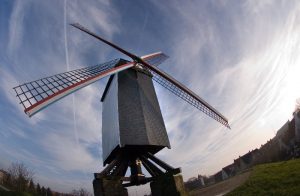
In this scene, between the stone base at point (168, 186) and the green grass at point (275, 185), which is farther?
the green grass at point (275, 185)

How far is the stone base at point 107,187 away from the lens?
1066 cm

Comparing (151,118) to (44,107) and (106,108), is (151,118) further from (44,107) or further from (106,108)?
(44,107)

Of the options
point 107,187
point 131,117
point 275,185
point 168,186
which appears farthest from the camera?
point 275,185

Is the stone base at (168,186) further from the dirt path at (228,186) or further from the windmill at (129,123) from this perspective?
the dirt path at (228,186)

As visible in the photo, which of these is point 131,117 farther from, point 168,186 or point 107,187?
point 168,186

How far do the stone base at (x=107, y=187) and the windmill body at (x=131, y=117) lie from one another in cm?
168

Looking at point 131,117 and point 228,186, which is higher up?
point 131,117

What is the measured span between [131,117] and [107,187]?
3.82 m

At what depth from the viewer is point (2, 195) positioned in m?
36.7

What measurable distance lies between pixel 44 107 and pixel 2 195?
35218 mm

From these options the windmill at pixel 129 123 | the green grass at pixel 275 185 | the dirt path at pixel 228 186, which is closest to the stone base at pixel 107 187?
the windmill at pixel 129 123

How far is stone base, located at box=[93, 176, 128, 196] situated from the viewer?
10656 mm

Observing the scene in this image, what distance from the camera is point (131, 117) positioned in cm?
1326

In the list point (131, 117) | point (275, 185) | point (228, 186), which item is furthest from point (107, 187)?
point (228, 186)
